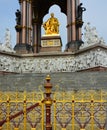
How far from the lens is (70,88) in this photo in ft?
49.6

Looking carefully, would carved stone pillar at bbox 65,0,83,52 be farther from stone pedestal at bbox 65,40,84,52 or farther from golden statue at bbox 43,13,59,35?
golden statue at bbox 43,13,59,35

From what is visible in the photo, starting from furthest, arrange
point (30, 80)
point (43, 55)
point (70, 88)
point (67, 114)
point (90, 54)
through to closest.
Result: 1. point (43, 55)
2. point (90, 54)
3. point (30, 80)
4. point (70, 88)
5. point (67, 114)

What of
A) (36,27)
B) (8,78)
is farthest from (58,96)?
(36,27)

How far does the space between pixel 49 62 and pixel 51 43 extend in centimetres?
381

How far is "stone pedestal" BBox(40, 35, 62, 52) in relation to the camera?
90.5 feet

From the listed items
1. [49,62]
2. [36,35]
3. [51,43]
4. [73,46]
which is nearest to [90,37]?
[73,46]

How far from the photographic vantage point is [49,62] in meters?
24.1

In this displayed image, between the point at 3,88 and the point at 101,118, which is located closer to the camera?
the point at 101,118

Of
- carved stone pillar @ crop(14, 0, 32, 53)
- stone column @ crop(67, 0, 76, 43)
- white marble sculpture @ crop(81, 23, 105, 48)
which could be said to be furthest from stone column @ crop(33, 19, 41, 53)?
white marble sculpture @ crop(81, 23, 105, 48)

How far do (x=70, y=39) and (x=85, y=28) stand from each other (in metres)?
1.86

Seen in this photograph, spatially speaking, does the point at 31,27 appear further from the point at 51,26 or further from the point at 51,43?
the point at 51,26

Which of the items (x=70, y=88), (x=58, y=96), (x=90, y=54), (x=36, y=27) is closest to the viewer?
(x=58, y=96)

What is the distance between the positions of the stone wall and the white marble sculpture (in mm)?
598

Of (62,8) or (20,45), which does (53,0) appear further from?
(20,45)
